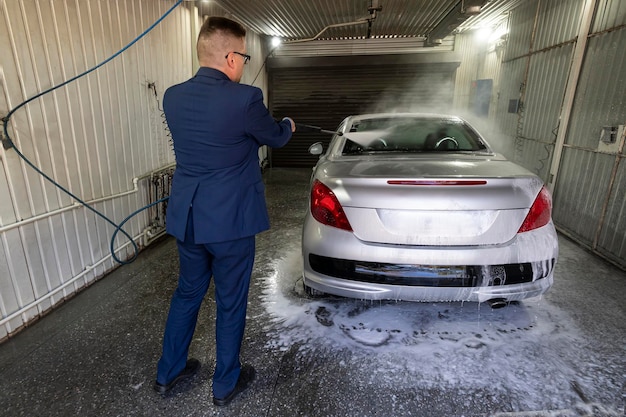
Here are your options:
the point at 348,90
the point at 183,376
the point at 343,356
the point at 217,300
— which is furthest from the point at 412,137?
the point at 348,90

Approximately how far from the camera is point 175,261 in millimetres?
3375

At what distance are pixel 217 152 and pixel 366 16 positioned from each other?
557cm

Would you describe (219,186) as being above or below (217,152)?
below

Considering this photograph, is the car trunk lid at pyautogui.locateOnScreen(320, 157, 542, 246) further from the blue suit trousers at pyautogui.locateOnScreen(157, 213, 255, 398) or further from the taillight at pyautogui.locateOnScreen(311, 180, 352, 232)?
the blue suit trousers at pyautogui.locateOnScreen(157, 213, 255, 398)

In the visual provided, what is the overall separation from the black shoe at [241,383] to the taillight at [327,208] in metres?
0.92

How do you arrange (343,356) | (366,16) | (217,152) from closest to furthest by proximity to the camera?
(217,152) → (343,356) → (366,16)

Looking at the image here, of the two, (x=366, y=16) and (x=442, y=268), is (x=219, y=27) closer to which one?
(x=442, y=268)

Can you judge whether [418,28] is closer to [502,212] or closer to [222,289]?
[502,212]

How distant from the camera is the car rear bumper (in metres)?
1.91

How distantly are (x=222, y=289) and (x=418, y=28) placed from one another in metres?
6.89

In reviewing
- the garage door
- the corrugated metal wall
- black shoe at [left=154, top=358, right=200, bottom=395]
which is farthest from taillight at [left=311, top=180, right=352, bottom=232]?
the garage door

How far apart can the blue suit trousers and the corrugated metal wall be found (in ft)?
11.6

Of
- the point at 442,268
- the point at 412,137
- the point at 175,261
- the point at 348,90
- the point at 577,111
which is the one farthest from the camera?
the point at 348,90

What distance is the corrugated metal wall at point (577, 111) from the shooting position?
11.1 feet
